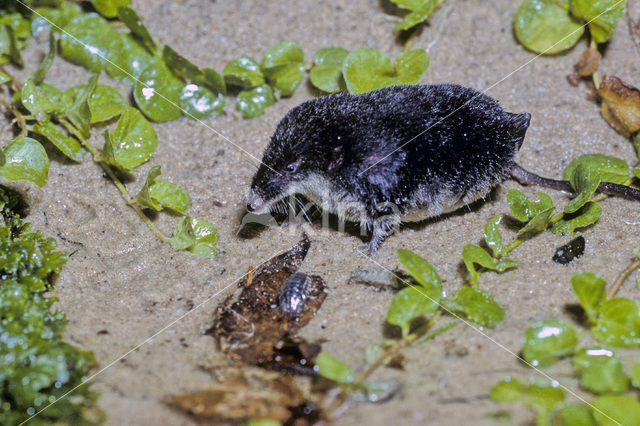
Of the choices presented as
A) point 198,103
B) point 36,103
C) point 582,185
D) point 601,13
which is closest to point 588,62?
point 601,13

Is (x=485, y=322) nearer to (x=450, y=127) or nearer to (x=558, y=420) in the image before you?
(x=558, y=420)

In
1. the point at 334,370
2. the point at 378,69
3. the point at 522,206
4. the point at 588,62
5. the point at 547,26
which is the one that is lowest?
the point at 334,370

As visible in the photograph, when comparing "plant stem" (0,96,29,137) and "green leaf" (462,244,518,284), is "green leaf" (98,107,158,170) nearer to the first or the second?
"plant stem" (0,96,29,137)

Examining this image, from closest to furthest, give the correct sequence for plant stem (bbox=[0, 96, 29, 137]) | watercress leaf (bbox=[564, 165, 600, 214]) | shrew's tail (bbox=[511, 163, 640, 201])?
watercress leaf (bbox=[564, 165, 600, 214])
shrew's tail (bbox=[511, 163, 640, 201])
plant stem (bbox=[0, 96, 29, 137])

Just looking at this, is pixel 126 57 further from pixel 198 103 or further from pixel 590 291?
pixel 590 291

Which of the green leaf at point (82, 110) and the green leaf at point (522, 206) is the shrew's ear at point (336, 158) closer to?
the green leaf at point (522, 206)

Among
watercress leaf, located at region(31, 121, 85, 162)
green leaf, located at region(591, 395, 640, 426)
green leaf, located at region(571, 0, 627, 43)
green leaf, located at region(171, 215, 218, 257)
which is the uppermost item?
green leaf, located at region(571, 0, 627, 43)

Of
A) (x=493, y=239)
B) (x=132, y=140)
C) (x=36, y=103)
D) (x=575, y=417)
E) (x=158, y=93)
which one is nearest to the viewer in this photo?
(x=575, y=417)

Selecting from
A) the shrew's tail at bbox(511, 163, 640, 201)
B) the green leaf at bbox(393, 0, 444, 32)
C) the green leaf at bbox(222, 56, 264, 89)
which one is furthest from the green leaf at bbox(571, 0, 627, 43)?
the green leaf at bbox(222, 56, 264, 89)
